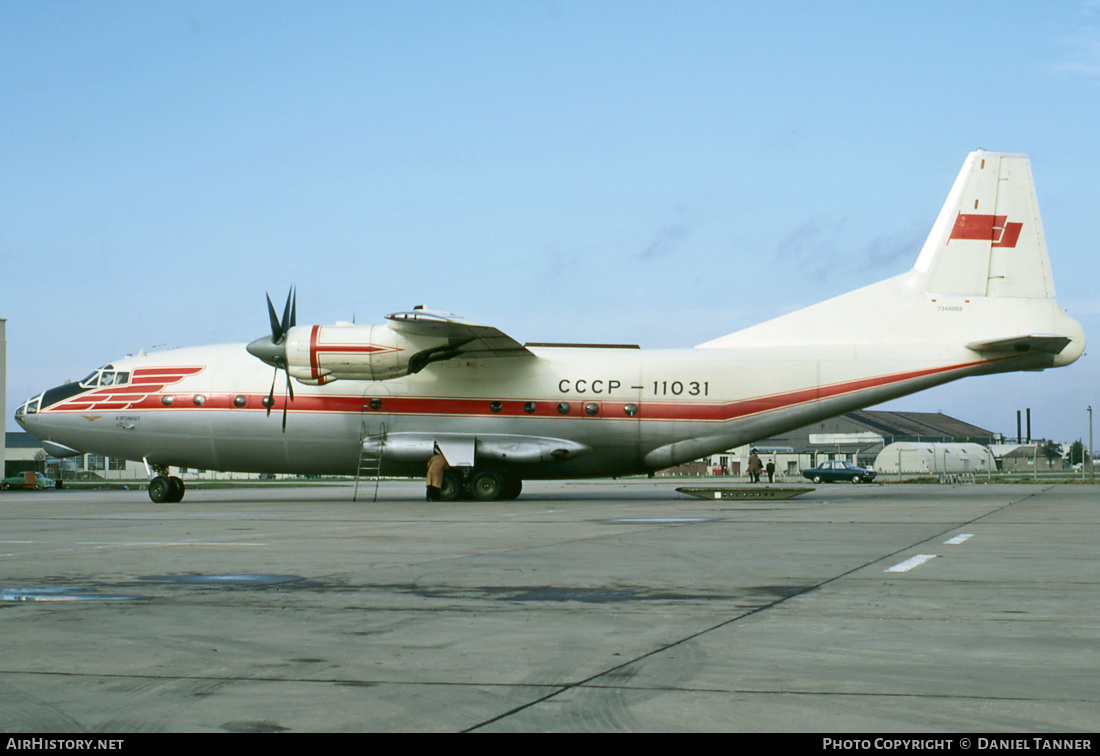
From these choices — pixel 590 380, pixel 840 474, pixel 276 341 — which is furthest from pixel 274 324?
pixel 840 474

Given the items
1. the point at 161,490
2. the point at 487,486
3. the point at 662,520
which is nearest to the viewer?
the point at 662,520

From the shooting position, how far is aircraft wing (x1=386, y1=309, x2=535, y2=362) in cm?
2495

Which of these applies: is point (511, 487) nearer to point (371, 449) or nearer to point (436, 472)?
point (436, 472)

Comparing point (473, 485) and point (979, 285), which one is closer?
point (979, 285)

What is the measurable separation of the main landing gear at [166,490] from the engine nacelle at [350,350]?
567 cm

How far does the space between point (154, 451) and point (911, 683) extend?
27810 mm

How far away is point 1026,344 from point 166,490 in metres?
24.6

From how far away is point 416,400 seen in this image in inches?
1104

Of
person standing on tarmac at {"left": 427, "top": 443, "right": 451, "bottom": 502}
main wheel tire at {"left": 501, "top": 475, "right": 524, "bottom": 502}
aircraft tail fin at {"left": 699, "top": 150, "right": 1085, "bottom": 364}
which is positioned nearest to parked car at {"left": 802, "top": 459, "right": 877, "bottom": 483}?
aircraft tail fin at {"left": 699, "top": 150, "right": 1085, "bottom": 364}

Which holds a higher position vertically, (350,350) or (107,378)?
(350,350)

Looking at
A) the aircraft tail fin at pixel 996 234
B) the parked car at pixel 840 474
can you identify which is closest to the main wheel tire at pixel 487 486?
the aircraft tail fin at pixel 996 234

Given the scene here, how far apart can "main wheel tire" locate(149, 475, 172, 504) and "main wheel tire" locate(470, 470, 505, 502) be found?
9.09m

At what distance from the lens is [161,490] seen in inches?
1123

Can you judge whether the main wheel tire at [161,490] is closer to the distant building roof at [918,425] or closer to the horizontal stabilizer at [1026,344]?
the horizontal stabilizer at [1026,344]
